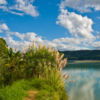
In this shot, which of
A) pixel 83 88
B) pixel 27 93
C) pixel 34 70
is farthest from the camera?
pixel 83 88

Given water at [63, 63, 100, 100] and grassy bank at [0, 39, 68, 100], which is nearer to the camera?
grassy bank at [0, 39, 68, 100]

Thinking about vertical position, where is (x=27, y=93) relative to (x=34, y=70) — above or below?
below

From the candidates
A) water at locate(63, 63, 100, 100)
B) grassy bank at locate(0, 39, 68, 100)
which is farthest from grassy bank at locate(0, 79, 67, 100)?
water at locate(63, 63, 100, 100)

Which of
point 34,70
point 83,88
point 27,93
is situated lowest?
point 83,88

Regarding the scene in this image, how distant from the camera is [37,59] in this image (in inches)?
401

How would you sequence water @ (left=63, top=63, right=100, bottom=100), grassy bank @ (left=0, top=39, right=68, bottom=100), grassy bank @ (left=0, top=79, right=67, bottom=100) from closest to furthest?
grassy bank @ (left=0, top=79, right=67, bottom=100), grassy bank @ (left=0, top=39, right=68, bottom=100), water @ (left=63, top=63, right=100, bottom=100)

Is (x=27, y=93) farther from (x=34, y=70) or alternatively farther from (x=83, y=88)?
(x=83, y=88)

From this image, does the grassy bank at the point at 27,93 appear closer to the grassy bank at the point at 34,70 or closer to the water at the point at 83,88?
the grassy bank at the point at 34,70

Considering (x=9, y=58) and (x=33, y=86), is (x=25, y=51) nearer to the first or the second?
(x=9, y=58)

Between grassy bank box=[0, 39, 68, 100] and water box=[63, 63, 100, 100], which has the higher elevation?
grassy bank box=[0, 39, 68, 100]

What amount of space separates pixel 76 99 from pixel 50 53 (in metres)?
5.11

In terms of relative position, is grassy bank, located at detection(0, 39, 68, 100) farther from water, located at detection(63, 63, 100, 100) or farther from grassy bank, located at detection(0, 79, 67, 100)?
water, located at detection(63, 63, 100, 100)

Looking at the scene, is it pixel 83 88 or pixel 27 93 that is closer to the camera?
pixel 27 93

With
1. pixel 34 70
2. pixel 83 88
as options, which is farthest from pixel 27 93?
pixel 83 88
